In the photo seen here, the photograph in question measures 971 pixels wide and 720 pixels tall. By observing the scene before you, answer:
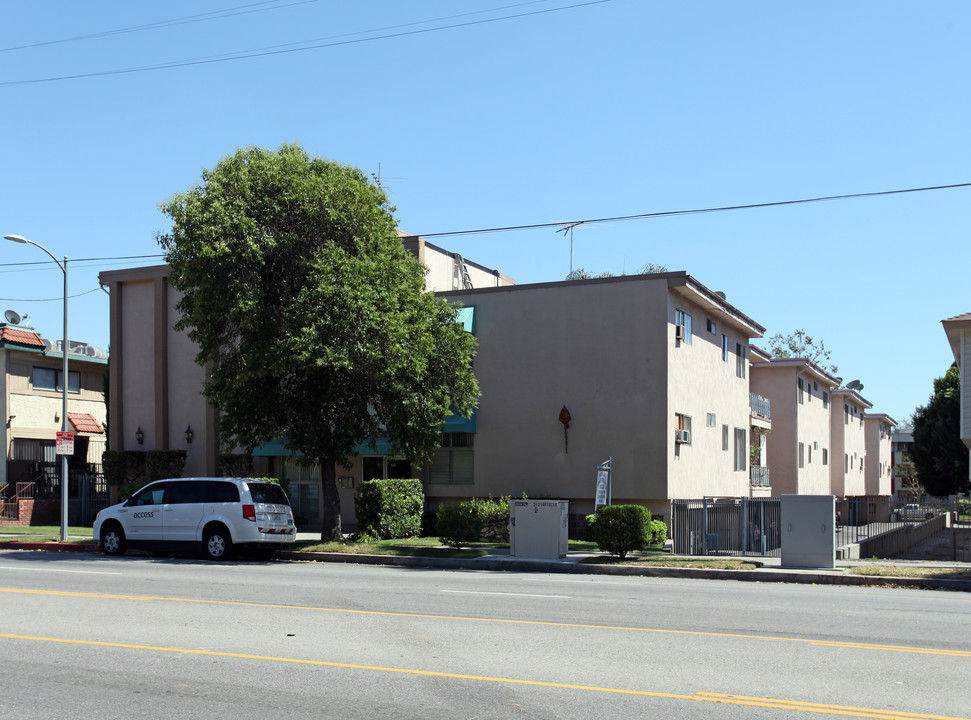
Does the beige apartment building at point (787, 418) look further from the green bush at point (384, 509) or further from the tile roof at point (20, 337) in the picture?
the tile roof at point (20, 337)

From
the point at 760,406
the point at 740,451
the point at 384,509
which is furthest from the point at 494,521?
the point at 760,406

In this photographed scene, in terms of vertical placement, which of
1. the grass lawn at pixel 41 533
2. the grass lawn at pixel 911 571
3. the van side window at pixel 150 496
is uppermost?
the van side window at pixel 150 496

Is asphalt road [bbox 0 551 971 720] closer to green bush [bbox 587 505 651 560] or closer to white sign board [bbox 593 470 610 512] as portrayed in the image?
green bush [bbox 587 505 651 560]

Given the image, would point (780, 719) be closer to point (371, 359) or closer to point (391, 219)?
point (371, 359)

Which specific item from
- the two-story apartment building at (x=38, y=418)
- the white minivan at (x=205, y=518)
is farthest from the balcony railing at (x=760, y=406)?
the two-story apartment building at (x=38, y=418)

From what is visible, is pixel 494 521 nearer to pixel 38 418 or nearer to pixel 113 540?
pixel 113 540

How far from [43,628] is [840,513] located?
66.3ft

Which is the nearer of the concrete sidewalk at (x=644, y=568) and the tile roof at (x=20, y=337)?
the concrete sidewalk at (x=644, y=568)

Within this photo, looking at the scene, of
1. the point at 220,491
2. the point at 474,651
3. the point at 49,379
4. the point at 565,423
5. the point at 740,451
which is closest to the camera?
the point at 474,651

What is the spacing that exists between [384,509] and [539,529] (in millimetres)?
6237

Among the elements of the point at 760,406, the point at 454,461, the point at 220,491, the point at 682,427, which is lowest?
the point at 220,491

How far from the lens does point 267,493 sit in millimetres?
21719

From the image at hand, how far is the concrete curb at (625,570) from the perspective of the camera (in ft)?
55.0

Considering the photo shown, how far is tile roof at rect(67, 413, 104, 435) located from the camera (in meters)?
39.4
